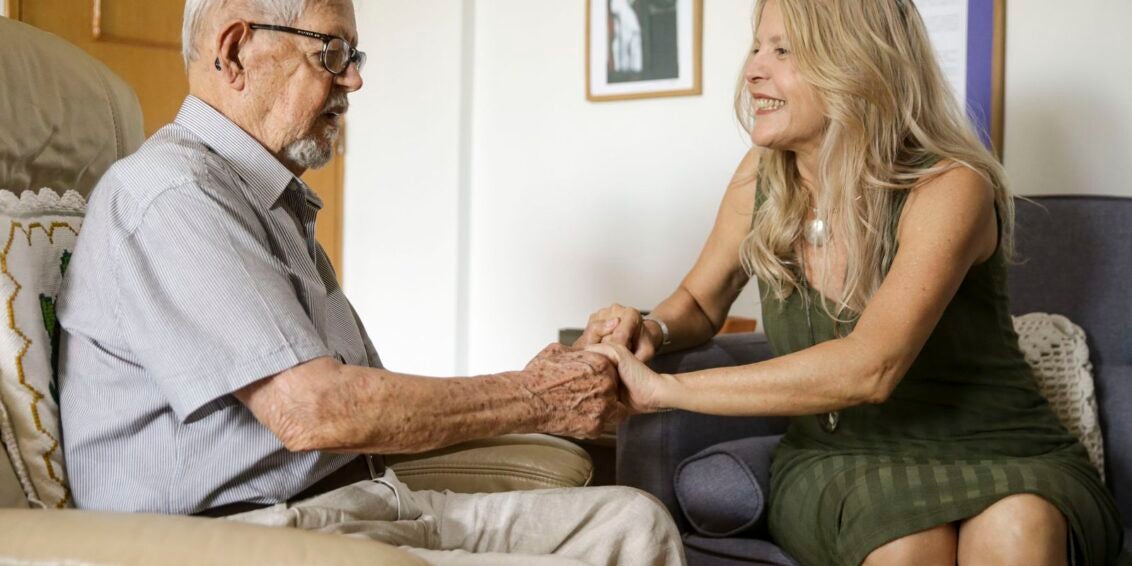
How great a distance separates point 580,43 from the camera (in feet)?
12.0

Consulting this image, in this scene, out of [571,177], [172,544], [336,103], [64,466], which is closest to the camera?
[172,544]

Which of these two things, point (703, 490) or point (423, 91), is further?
point (423, 91)

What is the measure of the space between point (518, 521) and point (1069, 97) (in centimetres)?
206

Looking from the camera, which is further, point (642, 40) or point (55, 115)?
point (642, 40)

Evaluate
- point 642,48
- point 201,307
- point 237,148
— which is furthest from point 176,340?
point 642,48

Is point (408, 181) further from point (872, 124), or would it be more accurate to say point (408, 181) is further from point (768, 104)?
point (872, 124)

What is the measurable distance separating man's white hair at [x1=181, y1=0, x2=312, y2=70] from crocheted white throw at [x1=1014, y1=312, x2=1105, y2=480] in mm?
1474

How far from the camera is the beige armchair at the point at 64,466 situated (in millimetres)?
924

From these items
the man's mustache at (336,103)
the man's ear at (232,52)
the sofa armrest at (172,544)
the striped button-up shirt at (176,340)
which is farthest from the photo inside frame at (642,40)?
the sofa armrest at (172,544)

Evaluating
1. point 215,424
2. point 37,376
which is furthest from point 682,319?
point 37,376

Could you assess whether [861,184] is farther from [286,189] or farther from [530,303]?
[530,303]

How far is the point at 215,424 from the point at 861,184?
1072mm

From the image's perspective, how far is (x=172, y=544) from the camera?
3.04ft

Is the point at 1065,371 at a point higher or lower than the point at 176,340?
lower
